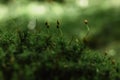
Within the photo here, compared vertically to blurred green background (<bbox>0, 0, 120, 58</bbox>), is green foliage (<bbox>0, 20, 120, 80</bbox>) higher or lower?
higher

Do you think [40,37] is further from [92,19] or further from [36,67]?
[92,19]

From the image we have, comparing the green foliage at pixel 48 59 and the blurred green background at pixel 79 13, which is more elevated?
the green foliage at pixel 48 59

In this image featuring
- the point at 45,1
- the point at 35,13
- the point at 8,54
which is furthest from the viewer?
the point at 45,1

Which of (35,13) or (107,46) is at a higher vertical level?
(35,13)

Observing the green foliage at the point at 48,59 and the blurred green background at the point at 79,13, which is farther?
→ the blurred green background at the point at 79,13

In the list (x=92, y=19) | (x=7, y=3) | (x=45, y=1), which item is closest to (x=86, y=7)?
(x=92, y=19)

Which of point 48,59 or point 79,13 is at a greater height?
point 48,59

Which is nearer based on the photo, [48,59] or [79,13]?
[48,59]

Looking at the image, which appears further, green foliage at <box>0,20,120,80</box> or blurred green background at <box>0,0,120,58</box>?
blurred green background at <box>0,0,120,58</box>
